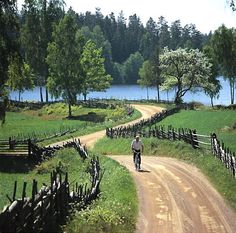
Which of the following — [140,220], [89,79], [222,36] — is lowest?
[140,220]

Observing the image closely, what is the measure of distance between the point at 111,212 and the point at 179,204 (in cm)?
423

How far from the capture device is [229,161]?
2548 cm

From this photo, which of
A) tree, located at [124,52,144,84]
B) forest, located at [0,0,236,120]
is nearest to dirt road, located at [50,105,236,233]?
forest, located at [0,0,236,120]

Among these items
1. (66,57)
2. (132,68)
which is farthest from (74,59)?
(132,68)

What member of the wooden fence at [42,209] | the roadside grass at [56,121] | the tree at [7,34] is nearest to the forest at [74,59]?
the roadside grass at [56,121]

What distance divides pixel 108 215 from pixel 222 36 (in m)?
77.6

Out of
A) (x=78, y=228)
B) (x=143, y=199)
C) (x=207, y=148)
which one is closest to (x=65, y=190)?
(x=78, y=228)

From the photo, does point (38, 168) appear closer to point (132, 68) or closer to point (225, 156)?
point (225, 156)

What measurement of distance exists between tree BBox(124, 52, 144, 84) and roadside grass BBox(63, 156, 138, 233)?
170 m

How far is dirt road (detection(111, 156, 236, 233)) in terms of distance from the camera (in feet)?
59.0

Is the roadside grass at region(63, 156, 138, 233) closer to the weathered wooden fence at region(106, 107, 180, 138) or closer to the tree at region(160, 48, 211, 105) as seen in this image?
the weathered wooden fence at region(106, 107, 180, 138)

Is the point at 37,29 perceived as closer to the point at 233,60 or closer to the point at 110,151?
the point at 233,60

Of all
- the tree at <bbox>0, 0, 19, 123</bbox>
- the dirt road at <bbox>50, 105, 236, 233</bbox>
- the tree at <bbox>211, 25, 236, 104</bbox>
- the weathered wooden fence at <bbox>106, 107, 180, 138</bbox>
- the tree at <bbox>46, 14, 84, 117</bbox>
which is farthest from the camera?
the tree at <bbox>211, 25, 236, 104</bbox>

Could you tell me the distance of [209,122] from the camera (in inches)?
2279
